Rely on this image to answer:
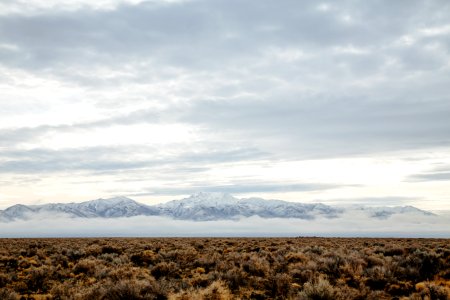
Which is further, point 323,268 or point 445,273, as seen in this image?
point 323,268

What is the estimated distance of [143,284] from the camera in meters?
13.1

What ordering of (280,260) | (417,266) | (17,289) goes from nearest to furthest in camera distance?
(17,289)
(417,266)
(280,260)

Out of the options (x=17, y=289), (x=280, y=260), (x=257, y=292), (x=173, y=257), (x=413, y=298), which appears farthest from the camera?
(x=173, y=257)

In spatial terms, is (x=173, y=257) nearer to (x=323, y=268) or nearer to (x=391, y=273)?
(x=323, y=268)

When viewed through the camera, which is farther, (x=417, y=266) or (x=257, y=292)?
(x=417, y=266)

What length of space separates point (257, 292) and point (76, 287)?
651cm

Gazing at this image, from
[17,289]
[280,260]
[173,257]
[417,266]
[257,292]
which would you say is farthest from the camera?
[173,257]

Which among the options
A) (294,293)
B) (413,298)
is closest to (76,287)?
(294,293)

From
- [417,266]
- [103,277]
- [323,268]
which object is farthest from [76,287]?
[417,266]

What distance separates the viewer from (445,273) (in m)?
16.0

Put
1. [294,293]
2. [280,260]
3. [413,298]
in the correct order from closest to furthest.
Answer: [413,298]
[294,293]
[280,260]

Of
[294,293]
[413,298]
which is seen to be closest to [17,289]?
[294,293]

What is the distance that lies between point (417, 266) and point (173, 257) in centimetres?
1261

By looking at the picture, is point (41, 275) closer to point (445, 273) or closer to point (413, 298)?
point (413, 298)
